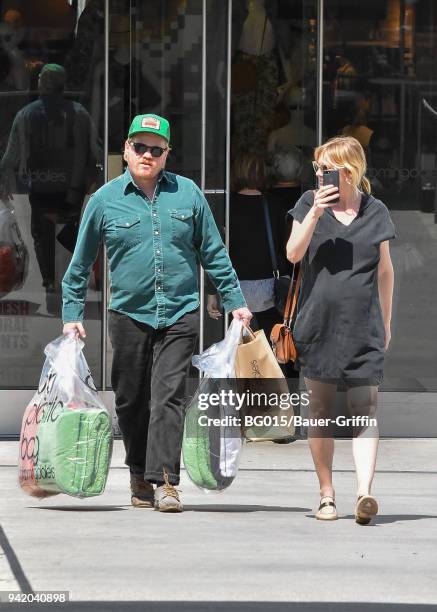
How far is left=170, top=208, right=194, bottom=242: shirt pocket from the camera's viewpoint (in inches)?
293

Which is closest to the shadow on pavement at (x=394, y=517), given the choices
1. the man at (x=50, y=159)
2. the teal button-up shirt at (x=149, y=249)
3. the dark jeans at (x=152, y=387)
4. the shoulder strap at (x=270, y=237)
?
the dark jeans at (x=152, y=387)

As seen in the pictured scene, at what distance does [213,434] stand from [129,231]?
3.35ft

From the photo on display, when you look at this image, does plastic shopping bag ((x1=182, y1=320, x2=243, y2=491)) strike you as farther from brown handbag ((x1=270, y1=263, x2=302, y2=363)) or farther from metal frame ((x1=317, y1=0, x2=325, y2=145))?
metal frame ((x1=317, y1=0, x2=325, y2=145))

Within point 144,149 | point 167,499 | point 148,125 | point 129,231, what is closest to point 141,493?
point 167,499

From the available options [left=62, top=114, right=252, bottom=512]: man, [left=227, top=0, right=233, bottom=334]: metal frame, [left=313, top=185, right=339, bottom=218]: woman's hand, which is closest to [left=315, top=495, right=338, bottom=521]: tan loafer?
[left=62, top=114, right=252, bottom=512]: man

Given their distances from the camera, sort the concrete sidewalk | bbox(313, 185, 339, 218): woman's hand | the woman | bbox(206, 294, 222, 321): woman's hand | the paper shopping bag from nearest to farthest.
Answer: the concrete sidewalk, bbox(313, 185, 339, 218): woman's hand, the woman, the paper shopping bag, bbox(206, 294, 222, 321): woman's hand

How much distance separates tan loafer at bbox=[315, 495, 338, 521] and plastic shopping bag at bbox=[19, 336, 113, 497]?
39.4 inches

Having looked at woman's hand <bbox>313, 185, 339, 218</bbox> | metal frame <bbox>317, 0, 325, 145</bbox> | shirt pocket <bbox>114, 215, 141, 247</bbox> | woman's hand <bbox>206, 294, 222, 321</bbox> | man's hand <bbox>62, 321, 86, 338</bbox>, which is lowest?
woman's hand <bbox>206, 294, 222, 321</bbox>

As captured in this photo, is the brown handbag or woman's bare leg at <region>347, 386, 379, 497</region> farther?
the brown handbag

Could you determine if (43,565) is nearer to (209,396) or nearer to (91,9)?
(209,396)

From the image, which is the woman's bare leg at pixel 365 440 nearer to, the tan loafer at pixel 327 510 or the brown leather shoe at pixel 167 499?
the tan loafer at pixel 327 510

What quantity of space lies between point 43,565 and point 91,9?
442 cm

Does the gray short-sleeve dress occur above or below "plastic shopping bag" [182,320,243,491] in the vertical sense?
above
